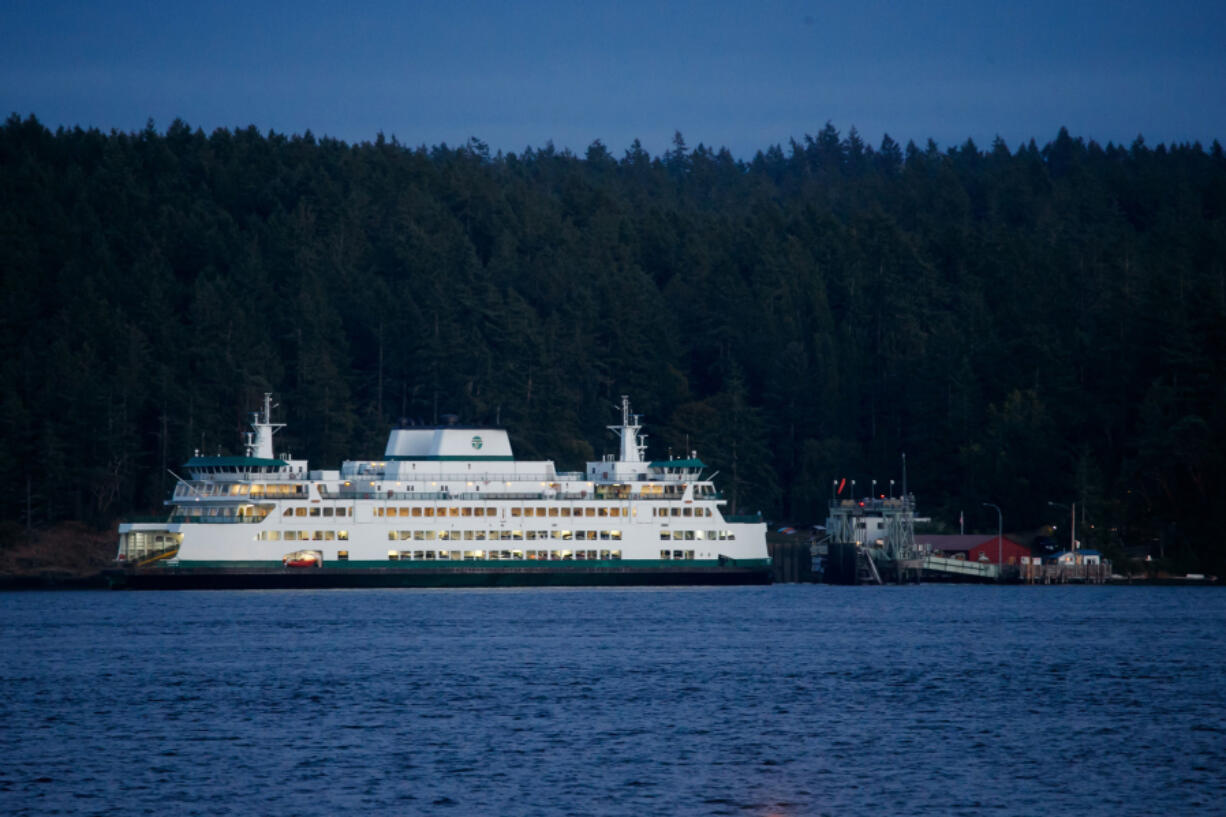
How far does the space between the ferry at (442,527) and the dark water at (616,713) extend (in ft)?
35.9

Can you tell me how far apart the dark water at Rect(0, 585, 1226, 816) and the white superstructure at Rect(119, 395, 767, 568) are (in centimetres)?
1177

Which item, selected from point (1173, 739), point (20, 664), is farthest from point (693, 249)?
point (1173, 739)

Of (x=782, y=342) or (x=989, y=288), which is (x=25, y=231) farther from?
(x=989, y=288)

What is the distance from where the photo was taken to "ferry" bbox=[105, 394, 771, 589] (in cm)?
A: 7700

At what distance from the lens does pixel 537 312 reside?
139 meters

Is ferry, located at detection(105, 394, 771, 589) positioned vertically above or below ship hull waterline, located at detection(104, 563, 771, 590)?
above

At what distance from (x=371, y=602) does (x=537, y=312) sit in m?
67.9

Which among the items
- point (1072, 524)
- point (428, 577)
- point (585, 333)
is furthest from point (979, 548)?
point (585, 333)

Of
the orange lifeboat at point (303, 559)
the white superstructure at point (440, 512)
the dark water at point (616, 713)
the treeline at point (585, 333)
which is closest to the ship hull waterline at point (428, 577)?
the orange lifeboat at point (303, 559)

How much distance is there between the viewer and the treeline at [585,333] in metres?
102

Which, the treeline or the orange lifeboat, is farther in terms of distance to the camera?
the treeline

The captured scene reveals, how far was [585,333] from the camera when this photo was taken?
131 metres

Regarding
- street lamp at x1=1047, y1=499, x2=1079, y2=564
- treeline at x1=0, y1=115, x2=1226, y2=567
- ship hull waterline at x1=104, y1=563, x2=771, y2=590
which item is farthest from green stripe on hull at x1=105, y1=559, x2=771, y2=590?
treeline at x1=0, y1=115, x2=1226, y2=567

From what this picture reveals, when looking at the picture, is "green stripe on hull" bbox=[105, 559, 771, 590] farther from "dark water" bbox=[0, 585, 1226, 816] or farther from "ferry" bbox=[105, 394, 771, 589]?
"dark water" bbox=[0, 585, 1226, 816]
